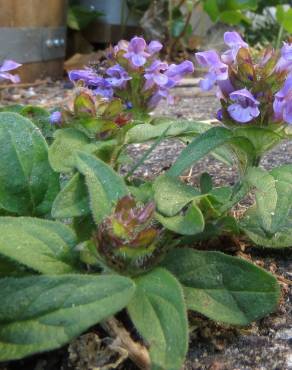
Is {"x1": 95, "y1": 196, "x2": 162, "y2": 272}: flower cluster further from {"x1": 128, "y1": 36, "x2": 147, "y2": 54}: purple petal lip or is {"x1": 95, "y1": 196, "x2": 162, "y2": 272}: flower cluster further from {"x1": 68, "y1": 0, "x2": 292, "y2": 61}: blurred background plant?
{"x1": 68, "y1": 0, "x2": 292, "y2": 61}: blurred background plant

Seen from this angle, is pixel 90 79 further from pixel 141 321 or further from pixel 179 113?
pixel 179 113

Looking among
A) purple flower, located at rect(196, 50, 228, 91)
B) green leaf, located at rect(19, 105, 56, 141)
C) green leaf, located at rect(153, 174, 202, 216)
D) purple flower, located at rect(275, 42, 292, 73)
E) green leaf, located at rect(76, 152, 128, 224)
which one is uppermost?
purple flower, located at rect(275, 42, 292, 73)

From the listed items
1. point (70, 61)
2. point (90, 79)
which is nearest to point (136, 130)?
point (90, 79)

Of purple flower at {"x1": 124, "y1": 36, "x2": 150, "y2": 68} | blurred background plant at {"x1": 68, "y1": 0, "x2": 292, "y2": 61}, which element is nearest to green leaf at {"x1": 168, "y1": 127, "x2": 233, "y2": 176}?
purple flower at {"x1": 124, "y1": 36, "x2": 150, "y2": 68}

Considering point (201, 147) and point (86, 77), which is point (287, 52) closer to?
point (201, 147)

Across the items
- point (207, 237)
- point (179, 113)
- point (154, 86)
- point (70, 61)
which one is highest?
point (154, 86)
